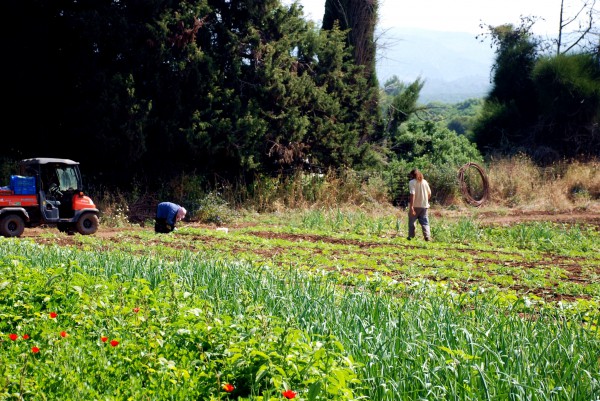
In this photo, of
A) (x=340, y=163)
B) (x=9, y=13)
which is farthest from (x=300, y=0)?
(x=9, y=13)

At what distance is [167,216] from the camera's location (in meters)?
14.0

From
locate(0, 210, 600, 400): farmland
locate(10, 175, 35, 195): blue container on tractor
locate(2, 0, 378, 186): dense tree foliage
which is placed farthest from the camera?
locate(2, 0, 378, 186): dense tree foliage

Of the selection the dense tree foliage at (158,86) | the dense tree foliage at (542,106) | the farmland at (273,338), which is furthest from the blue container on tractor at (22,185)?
the dense tree foliage at (542,106)

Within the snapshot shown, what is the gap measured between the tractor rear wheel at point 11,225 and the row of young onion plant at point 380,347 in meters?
7.45

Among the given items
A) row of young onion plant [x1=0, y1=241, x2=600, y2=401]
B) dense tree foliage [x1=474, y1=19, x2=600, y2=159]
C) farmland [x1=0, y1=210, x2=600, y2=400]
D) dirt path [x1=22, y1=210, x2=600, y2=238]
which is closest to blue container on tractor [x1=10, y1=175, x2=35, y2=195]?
dirt path [x1=22, y1=210, x2=600, y2=238]

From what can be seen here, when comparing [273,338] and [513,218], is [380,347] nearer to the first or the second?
[273,338]

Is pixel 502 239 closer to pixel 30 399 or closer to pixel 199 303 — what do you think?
pixel 199 303

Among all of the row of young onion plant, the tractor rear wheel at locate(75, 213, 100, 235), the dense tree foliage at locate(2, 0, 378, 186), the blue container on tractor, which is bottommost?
the tractor rear wheel at locate(75, 213, 100, 235)

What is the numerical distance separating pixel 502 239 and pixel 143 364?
11850 millimetres

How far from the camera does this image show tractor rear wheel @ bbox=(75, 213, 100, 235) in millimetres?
13875

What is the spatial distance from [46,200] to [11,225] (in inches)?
35.8

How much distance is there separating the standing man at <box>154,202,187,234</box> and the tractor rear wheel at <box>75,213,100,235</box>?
1.33 metres

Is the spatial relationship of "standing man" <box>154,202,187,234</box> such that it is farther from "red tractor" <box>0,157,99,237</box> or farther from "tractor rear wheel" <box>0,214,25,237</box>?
"tractor rear wheel" <box>0,214,25,237</box>

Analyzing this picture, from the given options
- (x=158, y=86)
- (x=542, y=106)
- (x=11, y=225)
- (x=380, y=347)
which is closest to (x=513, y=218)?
(x=542, y=106)
